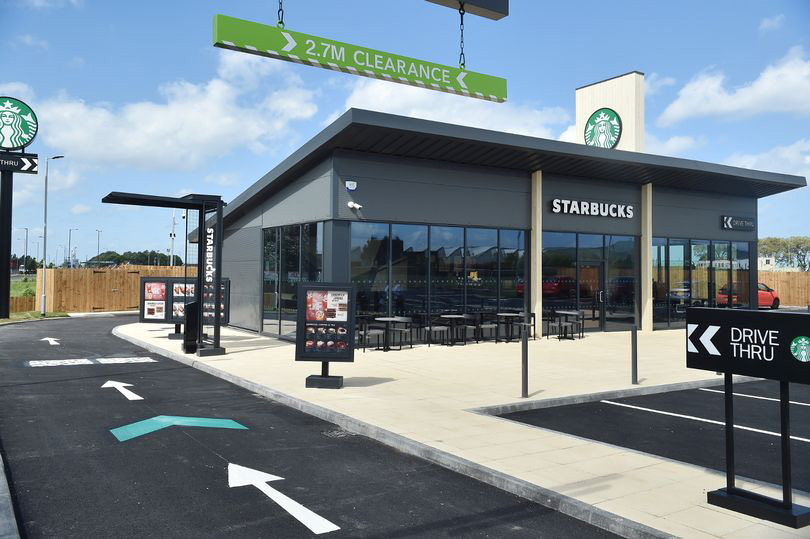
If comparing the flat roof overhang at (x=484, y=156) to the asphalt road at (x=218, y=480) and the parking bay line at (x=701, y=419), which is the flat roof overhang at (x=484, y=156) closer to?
the asphalt road at (x=218, y=480)

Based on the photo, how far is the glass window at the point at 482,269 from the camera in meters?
17.7

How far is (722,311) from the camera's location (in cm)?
507

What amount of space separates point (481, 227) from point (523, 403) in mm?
9514

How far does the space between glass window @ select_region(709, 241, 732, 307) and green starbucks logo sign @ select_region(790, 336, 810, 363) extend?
20.5 meters

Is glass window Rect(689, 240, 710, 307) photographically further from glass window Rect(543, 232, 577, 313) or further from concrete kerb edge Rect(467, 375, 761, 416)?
concrete kerb edge Rect(467, 375, 761, 416)

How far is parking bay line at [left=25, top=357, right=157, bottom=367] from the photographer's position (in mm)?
12953

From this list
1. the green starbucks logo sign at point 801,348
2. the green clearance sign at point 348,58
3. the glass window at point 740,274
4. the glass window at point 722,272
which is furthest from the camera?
the glass window at point 740,274

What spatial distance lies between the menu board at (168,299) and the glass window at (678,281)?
15095 mm

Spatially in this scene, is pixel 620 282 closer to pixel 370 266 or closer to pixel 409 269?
pixel 409 269

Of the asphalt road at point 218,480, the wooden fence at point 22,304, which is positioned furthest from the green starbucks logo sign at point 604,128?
the wooden fence at point 22,304

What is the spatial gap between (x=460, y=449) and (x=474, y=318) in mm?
10681

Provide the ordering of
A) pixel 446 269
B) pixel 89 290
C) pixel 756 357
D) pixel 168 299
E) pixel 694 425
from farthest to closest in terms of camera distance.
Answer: pixel 89 290 → pixel 168 299 → pixel 446 269 → pixel 694 425 → pixel 756 357

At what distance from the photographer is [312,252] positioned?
54.0 feet

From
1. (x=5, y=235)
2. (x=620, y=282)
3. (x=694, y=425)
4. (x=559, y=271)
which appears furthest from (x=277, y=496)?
(x=5, y=235)
